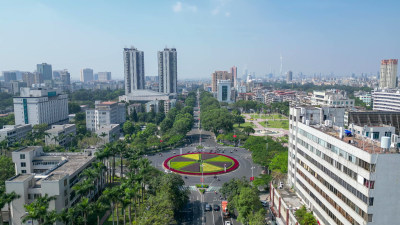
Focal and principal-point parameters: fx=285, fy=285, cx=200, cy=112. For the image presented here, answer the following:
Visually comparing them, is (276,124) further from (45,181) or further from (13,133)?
(45,181)

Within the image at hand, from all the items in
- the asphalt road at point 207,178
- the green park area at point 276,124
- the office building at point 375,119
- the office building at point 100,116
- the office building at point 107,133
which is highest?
the office building at point 375,119

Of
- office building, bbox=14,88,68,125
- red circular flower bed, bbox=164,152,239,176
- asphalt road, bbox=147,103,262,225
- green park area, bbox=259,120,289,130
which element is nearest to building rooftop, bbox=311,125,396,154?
asphalt road, bbox=147,103,262,225

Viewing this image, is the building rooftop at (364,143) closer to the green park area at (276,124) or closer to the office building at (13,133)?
the office building at (13,133)

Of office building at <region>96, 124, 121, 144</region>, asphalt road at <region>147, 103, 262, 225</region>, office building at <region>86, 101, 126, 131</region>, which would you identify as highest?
office building at <region>86, 101, 126, 131</region>

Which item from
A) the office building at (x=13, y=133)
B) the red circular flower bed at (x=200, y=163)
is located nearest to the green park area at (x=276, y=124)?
the red circular flower bed at (x=200, y=163)

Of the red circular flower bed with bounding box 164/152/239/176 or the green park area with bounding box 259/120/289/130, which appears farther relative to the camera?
the green park area with bounding box 259/120/289/130

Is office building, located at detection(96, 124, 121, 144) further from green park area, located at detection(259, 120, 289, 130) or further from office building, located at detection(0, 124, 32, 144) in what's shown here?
green park area, located at detection(259, 120, 289, 130)

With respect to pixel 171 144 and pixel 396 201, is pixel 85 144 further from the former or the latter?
pixel 396 201

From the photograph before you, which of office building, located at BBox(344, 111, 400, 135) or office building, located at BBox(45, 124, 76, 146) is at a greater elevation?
office building, located at BBox(344, 111, 400, 135)
